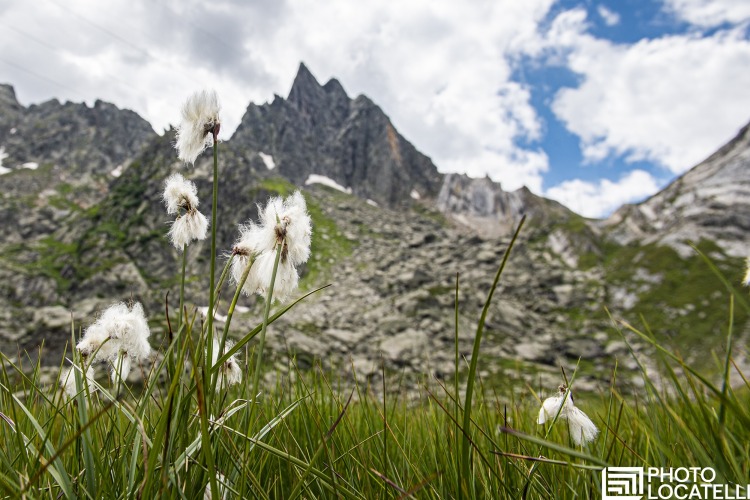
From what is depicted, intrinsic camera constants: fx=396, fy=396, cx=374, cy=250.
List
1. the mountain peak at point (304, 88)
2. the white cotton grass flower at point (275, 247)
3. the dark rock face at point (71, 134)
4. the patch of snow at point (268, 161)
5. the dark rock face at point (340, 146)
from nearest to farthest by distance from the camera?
the white cotton grass flower at point (275, 247)
the patch of snow at point (268, 161)
the dark rock face at point (71, 134)
the dark rock face at point (340, 146)
the mountain peak at point (304, 88)

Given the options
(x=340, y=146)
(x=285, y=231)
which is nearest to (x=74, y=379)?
(x=285, y=231)

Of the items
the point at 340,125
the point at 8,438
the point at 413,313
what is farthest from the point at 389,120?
the point at 8,438

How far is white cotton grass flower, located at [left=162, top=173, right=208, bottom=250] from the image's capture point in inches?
106

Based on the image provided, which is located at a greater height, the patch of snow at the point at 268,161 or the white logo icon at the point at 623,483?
the patch of snow at the point at 268,161

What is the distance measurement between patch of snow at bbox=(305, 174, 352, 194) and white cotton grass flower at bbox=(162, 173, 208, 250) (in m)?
155

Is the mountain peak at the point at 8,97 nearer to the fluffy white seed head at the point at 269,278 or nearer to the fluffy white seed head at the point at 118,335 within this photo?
the fluffy white seed head at the point at 118,335

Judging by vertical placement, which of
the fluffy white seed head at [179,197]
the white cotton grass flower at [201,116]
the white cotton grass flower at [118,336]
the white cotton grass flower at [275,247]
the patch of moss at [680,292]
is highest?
the patch of moss at [680,292]

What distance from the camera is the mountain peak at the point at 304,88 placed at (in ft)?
576

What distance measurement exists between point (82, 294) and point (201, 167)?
3875cm

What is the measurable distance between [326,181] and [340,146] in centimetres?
1938

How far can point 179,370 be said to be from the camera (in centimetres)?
149

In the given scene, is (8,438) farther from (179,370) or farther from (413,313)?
(413,313)

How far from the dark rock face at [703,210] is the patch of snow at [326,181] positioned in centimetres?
9240

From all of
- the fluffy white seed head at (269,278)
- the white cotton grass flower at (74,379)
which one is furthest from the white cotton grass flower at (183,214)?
the white cotton grass flower at (74,379)
